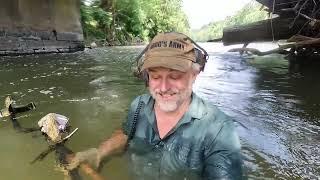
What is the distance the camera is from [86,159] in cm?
332

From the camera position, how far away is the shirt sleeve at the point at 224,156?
256 centimetres

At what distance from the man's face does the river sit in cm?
106

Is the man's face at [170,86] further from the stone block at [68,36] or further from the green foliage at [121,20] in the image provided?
the green foliage at [121,20]

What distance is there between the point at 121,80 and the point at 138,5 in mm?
22559

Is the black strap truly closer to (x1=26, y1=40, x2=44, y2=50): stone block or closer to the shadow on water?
the shadow on water

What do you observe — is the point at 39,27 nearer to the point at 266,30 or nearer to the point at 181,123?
the point at 266,30

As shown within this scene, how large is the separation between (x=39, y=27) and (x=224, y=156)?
15.9 metres

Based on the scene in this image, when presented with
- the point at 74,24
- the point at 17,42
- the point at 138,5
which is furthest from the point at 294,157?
the point at 138,5

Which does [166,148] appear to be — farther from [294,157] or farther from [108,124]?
[108,124]

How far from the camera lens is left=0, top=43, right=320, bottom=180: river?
14.1 feet

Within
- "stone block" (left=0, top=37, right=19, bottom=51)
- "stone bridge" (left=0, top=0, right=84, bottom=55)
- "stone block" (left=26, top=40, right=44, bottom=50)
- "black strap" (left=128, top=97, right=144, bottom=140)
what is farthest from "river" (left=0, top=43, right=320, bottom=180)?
"stone block" (left=26, top=40, right=44, bottom=50)

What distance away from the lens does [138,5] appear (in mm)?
31453

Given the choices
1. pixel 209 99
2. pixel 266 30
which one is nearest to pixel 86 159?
pixel 209 99

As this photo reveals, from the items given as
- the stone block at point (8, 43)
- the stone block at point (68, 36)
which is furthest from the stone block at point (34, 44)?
the stone block at point (68, 36)
